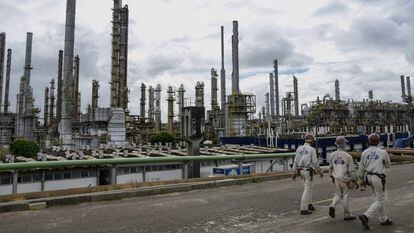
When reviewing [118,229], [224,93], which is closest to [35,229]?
[118,229]

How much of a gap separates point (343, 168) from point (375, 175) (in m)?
0.58

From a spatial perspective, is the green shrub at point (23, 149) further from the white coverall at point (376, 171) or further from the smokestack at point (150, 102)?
the white coverall at point (376, 171)

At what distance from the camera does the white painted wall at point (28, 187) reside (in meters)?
19.0

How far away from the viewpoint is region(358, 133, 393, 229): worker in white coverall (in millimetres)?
5840

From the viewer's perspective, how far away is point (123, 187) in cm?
958

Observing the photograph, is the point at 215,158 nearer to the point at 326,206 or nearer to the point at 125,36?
the point at 326,206

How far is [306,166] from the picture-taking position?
7.18 metres

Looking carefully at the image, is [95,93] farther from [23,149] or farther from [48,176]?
[48,176]

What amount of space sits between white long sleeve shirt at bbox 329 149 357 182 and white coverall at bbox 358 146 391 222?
15 cm

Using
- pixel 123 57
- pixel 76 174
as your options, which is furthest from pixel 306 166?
pixel 123 57

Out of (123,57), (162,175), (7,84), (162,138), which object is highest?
(123,57)

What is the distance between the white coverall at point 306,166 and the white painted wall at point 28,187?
16.4 metres

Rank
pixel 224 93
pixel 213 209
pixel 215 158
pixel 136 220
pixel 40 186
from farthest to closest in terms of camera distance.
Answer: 1. pixel 224 93
2. pixel 40 186
3. pixel 215 158
4. pixel 213 209
5. pixel 136 220

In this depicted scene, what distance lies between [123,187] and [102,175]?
13.6m
